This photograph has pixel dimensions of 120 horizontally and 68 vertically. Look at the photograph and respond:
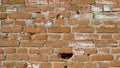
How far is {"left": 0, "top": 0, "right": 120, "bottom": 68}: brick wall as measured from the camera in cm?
276

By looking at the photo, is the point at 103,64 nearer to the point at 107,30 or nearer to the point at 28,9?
the point at 107,30

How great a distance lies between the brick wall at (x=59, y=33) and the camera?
2764mm

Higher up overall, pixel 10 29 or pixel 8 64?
pixel 10 29

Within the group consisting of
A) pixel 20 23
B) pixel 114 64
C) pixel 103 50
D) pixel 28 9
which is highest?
pixel 28 9

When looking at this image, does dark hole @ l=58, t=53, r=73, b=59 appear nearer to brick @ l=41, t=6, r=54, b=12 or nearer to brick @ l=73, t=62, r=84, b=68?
brick @ l=73, t=62, r=84, b=68

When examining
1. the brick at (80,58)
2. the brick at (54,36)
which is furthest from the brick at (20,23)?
the brick at (80,58)

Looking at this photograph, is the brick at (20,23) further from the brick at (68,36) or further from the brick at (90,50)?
the brick at (90,50)

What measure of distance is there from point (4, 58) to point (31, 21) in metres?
0.53

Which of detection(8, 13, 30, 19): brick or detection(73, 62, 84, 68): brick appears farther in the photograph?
detection(8, 13, 30, 19): brick

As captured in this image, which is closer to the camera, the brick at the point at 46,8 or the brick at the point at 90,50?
the brick at the point at 90,50

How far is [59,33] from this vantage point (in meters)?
2.83

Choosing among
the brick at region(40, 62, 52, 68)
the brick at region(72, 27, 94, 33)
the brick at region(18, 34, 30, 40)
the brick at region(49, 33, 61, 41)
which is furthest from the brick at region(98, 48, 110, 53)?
the brick at region(18, 34, 30, 40)

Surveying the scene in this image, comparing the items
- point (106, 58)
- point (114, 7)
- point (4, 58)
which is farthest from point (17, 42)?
point (114, 7)

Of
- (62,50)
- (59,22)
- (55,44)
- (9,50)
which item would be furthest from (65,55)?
(9,50)
